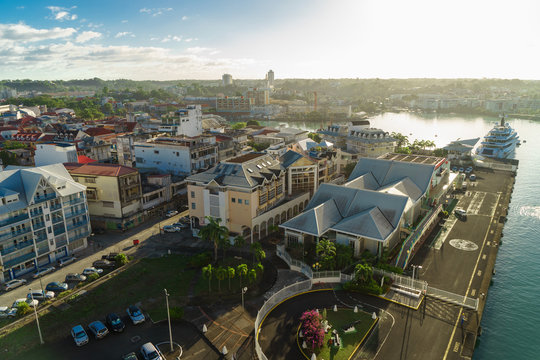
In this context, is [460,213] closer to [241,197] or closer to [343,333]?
[241,197]

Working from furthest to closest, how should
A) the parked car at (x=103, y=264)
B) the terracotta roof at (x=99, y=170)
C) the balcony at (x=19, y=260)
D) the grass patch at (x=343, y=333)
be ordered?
the terracotta roof at (x=99, y=170) < the parked car at (x=103, y=264) < the balcony at (x=19, y=260) < the grass patch at (x=343, y=333)

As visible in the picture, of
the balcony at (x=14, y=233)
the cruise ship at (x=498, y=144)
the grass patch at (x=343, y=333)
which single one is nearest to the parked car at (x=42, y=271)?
the balcony at (x=14, y=233)

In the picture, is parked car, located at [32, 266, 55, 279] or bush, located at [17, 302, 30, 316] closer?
bush, located at [17, 302, 30, 316]

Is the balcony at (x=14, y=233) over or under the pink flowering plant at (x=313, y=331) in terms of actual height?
over

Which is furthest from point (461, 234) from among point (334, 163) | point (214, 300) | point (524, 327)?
point (214, 300)

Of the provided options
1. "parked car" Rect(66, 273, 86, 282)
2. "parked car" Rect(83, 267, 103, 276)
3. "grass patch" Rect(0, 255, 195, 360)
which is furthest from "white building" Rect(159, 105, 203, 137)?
"parked car" Rect(66, 273, 86, 282)

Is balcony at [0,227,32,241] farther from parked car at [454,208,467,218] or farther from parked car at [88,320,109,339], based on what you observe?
parked car at [454,208,467,218]

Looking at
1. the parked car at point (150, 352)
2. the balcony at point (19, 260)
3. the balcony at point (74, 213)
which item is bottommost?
the parked car at point (150, 352)

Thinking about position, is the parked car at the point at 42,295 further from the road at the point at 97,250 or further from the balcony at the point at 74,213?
the balcony at the point at 74,213
